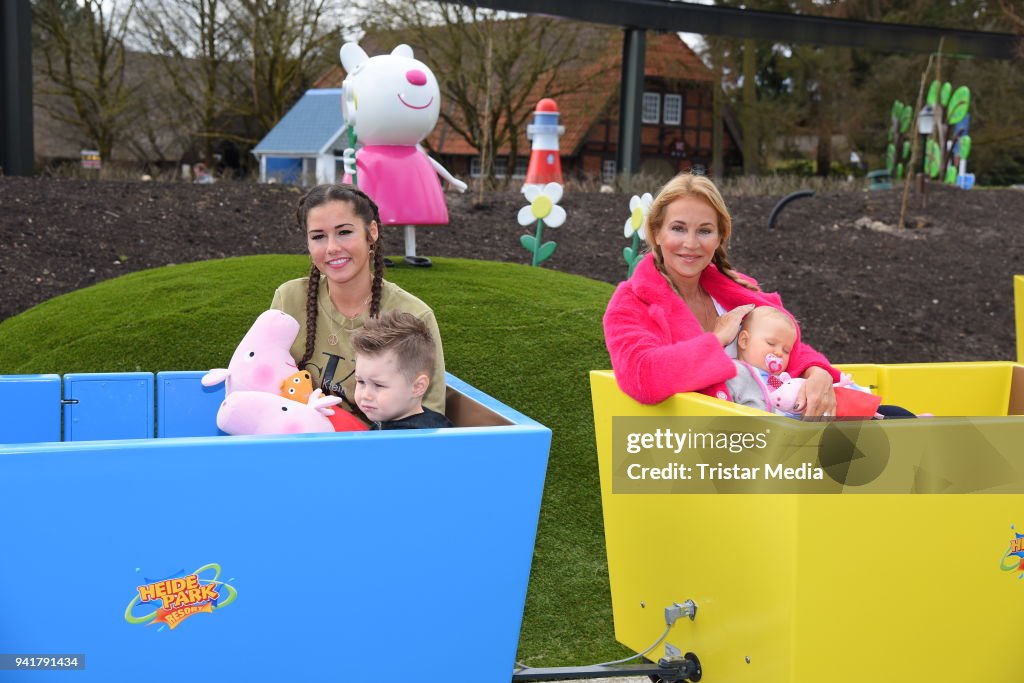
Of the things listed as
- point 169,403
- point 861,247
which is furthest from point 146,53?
point 169,403

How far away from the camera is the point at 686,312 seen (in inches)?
110

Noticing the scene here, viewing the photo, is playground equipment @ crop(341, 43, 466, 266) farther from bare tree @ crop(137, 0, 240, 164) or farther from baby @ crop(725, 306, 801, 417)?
bare tree @ crop(137, 0, 240, 164)

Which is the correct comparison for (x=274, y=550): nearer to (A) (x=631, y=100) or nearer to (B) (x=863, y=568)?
(B) (x=863, y=568)

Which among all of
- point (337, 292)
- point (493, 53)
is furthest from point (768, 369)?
point (493, 53)

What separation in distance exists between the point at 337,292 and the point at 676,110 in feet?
80.7

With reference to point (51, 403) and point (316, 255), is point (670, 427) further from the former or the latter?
point (51, 403)

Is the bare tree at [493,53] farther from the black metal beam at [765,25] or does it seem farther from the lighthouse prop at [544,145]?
the lighthouse prop at [544,145]

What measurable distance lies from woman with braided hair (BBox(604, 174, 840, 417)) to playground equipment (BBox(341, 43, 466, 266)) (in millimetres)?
2712

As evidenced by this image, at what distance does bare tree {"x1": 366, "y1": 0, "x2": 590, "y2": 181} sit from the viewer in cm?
1507

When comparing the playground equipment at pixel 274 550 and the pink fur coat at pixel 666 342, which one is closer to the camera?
the playground equipment at pixel 274 550

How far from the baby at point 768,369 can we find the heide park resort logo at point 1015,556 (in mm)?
499

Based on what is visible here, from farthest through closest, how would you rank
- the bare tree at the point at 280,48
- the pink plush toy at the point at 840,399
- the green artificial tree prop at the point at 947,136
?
the bare tree at the point at 280,48
the green artificial tree prop at the point at 947,136
the pink plush toy at the point at 840,399

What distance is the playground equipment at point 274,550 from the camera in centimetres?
181

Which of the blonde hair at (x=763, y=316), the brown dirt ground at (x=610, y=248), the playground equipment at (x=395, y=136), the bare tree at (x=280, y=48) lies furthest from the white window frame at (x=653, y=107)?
the blonde hair at (x=763, y=316)
